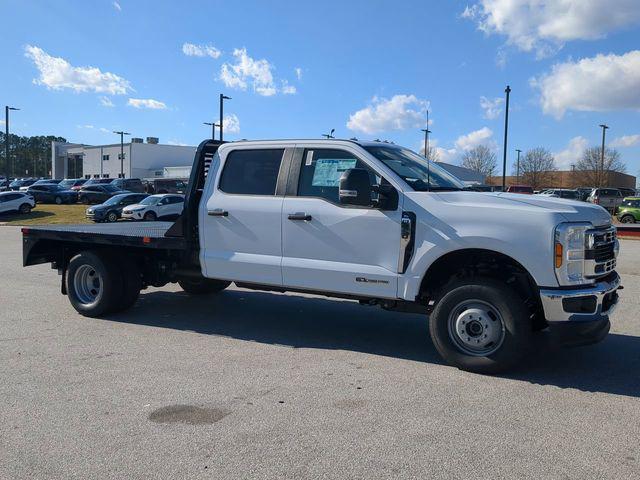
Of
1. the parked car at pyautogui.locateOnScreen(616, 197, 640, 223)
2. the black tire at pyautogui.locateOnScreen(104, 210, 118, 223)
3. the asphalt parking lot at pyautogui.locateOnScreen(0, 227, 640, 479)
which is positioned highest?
the parked car at pyautogui.locateOnScreen(616, 197, 640, 223)

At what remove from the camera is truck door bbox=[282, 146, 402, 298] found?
5484mm

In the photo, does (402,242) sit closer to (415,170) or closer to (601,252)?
(415,170)

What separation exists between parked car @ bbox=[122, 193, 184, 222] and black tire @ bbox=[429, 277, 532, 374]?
24902 mm

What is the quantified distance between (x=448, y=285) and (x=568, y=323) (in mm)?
1075

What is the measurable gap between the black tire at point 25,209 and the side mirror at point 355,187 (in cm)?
3443

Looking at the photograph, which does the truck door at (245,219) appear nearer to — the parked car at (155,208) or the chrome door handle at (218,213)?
the chrome door handle at (218,213)

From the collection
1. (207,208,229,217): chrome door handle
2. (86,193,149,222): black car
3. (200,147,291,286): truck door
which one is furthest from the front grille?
(86,193,149,222): black car

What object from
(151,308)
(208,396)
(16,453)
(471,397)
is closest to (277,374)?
(208,396)

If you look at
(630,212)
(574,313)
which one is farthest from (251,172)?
(630,212)

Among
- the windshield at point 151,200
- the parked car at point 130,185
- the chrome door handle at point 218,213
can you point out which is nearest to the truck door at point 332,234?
the chrome door handle at point 218,213

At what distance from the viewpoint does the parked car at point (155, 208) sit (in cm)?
2916

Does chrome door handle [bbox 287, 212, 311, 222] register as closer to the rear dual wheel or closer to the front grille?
the front grille

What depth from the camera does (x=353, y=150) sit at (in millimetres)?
5805

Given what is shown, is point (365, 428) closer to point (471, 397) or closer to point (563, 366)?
point (471, 397)
